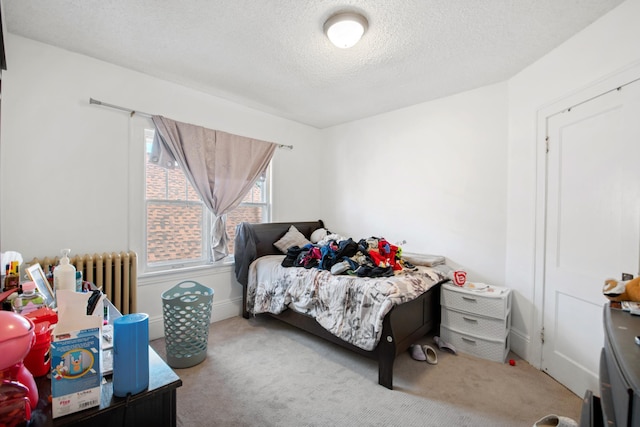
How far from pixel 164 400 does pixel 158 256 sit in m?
2.33

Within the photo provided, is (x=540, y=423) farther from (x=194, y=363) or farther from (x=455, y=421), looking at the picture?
(x=194, y=363)

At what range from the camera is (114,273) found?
250 cm

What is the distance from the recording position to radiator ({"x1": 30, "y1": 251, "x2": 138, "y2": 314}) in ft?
7.75

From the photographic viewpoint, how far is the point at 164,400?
0.95 meters

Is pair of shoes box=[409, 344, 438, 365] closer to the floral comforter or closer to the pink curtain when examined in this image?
the floral comforter

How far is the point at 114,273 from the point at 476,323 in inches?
128

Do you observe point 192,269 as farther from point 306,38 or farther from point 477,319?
point 477,319

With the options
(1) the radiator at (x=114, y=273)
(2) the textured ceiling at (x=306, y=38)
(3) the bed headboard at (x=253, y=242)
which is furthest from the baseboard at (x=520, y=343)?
(1) the radiator at (x=114, y=273)

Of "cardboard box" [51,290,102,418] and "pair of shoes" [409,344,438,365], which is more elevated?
"cardboard box" [51,290,102,418]

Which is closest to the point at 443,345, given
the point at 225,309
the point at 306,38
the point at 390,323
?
the point at 390,323

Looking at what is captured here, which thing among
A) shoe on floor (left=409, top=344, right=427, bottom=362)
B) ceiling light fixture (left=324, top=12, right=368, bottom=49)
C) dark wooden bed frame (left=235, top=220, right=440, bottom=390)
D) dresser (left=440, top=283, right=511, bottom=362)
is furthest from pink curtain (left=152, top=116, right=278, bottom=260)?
dresser (left=440, top=283, right=511, bottom=362)

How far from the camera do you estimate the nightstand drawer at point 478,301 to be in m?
2.42

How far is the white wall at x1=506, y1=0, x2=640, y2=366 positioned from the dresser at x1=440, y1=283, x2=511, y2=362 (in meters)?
0.15

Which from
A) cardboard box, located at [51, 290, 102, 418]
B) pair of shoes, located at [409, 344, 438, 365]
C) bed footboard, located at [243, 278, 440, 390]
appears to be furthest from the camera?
pair of shoes, located at [409, 344, 438, 365]
